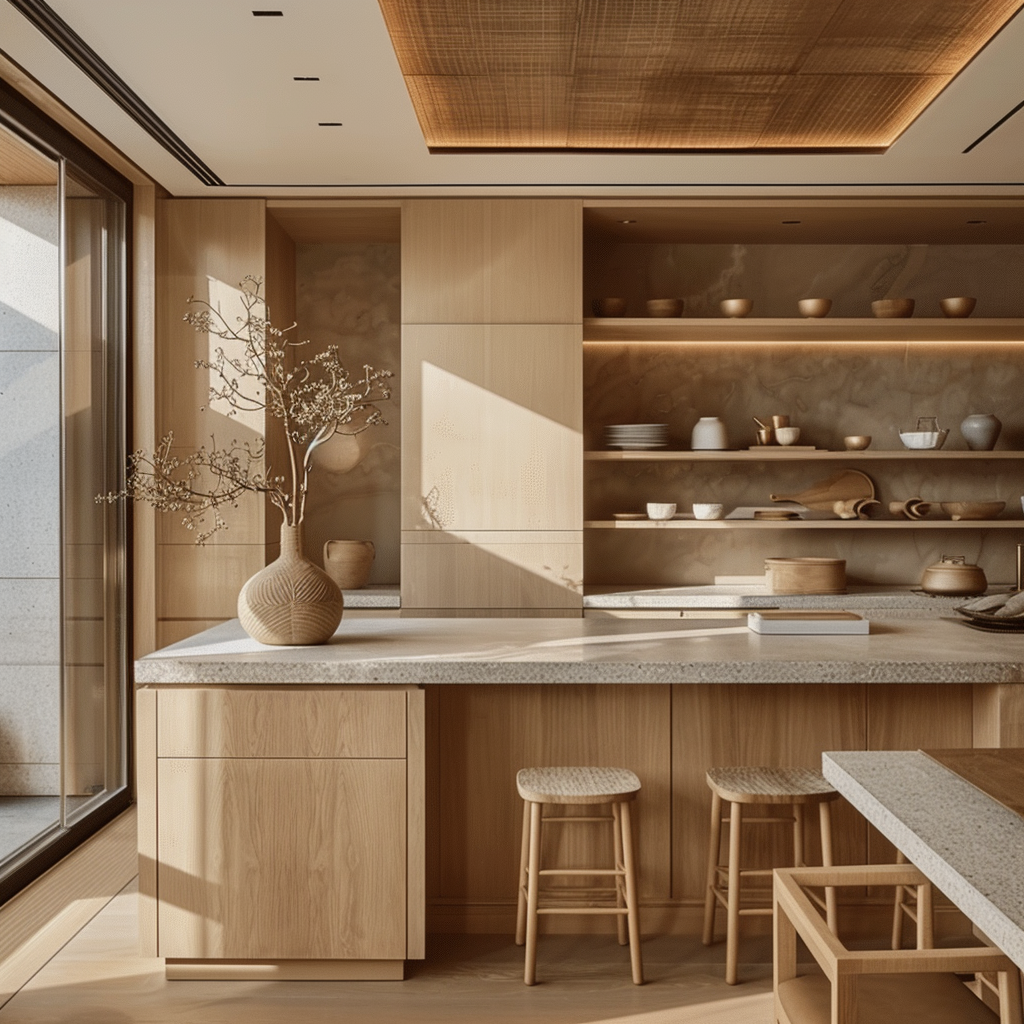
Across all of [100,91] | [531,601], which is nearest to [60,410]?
[100,91]

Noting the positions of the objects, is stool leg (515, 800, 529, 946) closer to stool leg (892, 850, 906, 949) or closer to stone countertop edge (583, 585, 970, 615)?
stool leg (892, 850, 906, 949)

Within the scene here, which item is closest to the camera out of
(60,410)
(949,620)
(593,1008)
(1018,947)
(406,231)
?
(1018,947)

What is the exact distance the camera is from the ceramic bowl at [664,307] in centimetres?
→ 486

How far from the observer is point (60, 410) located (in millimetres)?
3951

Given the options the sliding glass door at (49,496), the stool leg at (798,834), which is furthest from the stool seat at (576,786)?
the sliding glass door at (49,496)

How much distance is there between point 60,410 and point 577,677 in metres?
2.43

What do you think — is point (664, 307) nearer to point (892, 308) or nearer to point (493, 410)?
point (493, 410)

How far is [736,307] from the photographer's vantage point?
4.91m

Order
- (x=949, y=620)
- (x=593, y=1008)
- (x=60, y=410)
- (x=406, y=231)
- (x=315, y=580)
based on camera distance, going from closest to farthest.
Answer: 1. (x=593, y=1008)
2. (x=315, y=580)
3. (x=949, y=620)
4. (x=60, y=410)
5. (x=406, y=231)

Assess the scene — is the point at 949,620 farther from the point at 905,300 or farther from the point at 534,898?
the point at 905,300

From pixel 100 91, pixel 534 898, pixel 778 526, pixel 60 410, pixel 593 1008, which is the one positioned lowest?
pixel 593 1008

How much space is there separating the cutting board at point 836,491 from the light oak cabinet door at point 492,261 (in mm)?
1568

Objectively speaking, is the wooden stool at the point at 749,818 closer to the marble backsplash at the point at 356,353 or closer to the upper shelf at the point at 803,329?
the upper shelf at the point at 803,329

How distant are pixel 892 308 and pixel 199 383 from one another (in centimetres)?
321
